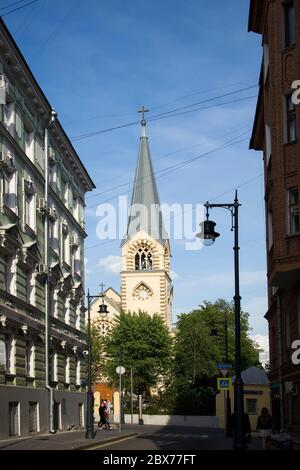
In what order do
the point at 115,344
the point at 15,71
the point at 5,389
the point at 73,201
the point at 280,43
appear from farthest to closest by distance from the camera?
the point at 115,344 → the point at 73,201 → the point at 15,71 → the point at 5,389 → the point at 280,43

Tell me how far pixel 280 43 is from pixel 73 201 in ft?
76.8

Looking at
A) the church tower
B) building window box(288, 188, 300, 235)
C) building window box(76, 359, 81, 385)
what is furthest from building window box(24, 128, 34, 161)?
the church tower

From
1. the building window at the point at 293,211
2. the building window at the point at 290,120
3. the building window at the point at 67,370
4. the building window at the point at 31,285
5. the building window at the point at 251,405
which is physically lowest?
the building window at the point at 251,405

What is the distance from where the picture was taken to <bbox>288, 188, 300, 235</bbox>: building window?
961 inches

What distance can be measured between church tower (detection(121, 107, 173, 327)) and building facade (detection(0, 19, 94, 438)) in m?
56.3

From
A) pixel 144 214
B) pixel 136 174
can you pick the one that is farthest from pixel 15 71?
pixel 144 214

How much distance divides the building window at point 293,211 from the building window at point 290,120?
1.70m

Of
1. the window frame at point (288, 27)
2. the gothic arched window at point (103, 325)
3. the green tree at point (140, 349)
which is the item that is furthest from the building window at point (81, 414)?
the gothic arched window at point (103, 325)

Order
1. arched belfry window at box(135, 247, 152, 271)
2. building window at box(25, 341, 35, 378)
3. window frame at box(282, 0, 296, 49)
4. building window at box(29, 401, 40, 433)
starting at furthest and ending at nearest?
1. arched belfry window at box(135, 247, 152, 271)
2. building window at box(25, 341, 35, 378)
3. building window at box(29, 401, 40, 433)
4. window frame at box(282, 0, 296, 49)

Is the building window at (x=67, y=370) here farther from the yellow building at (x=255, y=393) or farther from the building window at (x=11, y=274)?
the yellow building at (x=255, y=393)

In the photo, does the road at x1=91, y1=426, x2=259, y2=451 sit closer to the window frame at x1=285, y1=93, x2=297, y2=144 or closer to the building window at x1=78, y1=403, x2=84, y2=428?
the building window at x1=78, y1=403, x2=84, y2=428

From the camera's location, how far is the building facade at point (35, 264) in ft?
99.3

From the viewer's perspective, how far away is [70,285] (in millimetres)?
43406

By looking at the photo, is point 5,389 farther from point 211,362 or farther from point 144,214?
point 144,214
